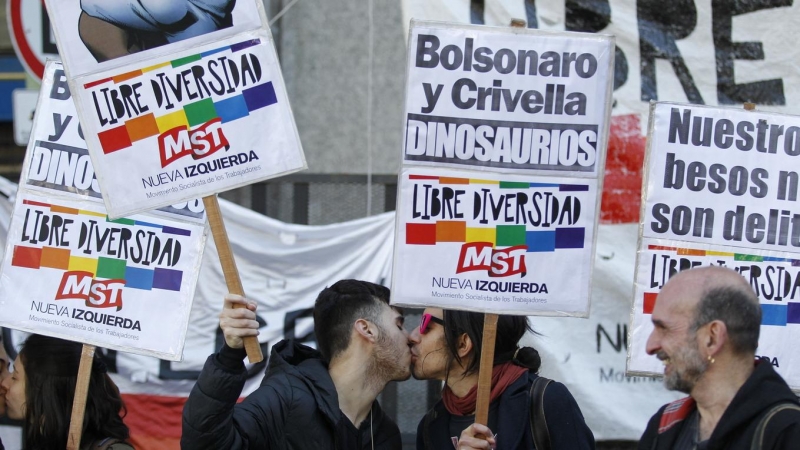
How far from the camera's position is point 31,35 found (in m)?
5.84

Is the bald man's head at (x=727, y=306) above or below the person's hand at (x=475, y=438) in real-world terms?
above

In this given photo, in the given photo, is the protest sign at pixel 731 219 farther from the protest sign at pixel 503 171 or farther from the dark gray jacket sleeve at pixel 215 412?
the dark gray jacket sleeve at pixel 215 412

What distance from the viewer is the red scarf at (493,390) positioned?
3.49 m

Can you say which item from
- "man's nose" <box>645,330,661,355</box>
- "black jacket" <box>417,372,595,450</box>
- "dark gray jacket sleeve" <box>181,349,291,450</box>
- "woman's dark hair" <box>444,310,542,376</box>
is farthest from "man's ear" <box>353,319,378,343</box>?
"man's nose" <box>645,330,661,355</box>

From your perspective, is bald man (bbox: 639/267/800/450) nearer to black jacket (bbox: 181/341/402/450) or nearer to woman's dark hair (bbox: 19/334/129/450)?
black jacket (bbox: 181/341/402/450)

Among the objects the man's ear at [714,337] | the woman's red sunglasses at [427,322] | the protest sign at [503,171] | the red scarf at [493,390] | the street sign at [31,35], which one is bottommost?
the red scarf at [493,390]

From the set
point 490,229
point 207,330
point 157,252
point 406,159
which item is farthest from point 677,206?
point 207,330

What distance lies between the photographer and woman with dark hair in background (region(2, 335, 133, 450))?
366 cm

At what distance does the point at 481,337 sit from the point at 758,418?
117cm

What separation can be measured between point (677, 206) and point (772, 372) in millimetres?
1124

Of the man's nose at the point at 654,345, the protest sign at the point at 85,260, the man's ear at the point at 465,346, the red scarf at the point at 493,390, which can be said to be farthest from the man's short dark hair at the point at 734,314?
the protest sign at the point at 85,260

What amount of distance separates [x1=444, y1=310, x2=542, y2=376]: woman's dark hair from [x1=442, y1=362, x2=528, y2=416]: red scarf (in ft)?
0.15

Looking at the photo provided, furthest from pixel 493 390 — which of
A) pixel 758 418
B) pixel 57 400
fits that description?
pixel 57 400

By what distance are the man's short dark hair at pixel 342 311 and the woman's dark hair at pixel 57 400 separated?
2.58 ft
